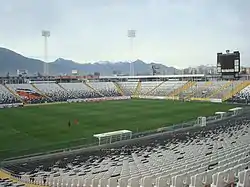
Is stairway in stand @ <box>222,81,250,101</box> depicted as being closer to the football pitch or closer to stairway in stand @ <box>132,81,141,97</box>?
the football pitch

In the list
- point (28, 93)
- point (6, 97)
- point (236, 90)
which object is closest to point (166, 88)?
point (236, 90)

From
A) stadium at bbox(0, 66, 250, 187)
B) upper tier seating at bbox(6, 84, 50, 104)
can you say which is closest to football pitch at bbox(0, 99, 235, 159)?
stadium at bbox(0, 66, 250, 187)

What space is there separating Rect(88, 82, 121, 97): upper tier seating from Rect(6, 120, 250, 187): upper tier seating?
149 feet

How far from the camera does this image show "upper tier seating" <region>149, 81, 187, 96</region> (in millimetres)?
72669

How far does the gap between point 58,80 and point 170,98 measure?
26.9 meters

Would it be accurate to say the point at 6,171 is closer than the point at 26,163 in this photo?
Yes

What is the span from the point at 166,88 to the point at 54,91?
22.8 meters

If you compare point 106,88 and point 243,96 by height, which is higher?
point 106,88

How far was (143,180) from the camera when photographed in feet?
Result: 33.0

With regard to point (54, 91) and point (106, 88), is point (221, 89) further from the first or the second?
point (54, 91)

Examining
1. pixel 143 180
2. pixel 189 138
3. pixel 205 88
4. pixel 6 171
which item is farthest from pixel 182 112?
pixel 143 180

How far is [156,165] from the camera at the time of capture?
1509 cm

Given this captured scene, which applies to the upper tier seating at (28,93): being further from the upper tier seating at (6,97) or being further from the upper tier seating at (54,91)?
the upper tier seating at (6,97)

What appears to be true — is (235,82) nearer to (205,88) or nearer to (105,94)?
(205,88)
